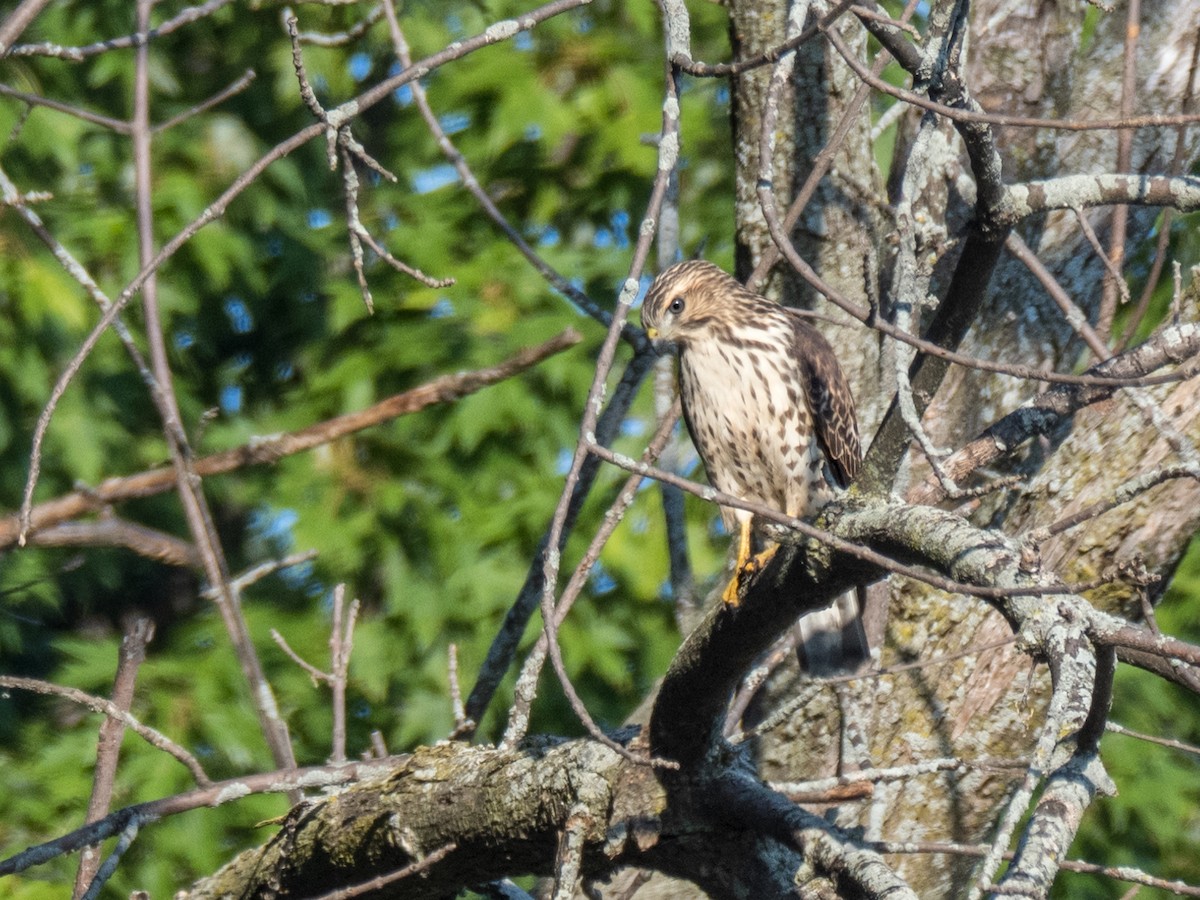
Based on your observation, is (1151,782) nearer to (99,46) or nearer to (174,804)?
(174,804)

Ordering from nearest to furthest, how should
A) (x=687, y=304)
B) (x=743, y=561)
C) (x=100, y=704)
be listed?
(x=100, y=704) < (x=743, y=561) < (x=687, y=304)

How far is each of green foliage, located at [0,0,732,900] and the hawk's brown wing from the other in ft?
4.34

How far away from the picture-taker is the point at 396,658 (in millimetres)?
4836

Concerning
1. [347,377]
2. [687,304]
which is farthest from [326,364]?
[687,304]

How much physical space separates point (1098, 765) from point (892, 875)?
0.37 meters

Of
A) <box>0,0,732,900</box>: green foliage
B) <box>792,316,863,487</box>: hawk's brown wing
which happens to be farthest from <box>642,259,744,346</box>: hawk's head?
<box>0,0,732,900</box>: green foliage

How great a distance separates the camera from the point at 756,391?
139 inches

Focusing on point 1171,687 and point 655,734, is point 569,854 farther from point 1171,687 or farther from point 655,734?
point 1171,687

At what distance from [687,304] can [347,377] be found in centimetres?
169

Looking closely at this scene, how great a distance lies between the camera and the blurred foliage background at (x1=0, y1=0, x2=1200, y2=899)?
15.4 feet

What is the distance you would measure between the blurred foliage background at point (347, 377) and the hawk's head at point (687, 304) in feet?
3.49

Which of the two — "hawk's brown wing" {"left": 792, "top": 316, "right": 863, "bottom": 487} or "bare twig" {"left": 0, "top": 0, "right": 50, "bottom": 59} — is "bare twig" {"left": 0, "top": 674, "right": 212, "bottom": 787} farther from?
"hawk's brown wing" {"left": 792, "top": 316, "right": 863, "bottom": 487}

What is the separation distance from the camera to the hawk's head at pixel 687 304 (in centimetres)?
359

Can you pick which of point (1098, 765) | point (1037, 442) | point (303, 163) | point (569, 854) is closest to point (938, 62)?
point (1098, 765)
